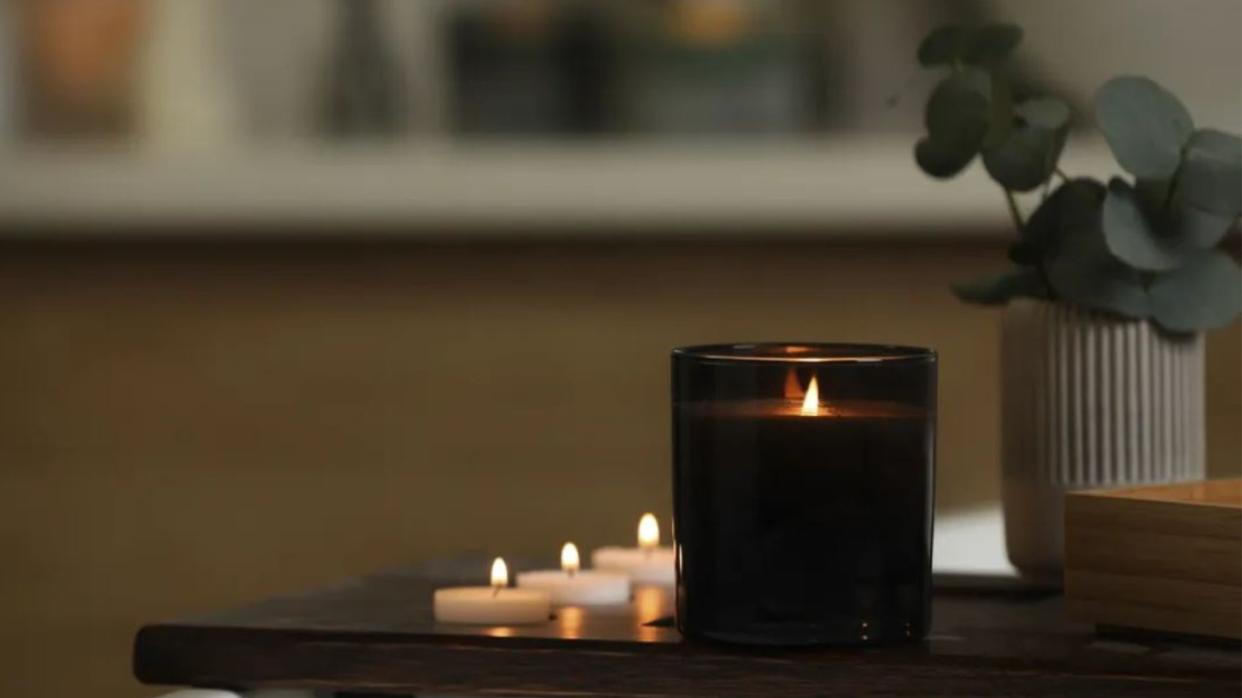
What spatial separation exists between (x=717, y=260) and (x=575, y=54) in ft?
1.02

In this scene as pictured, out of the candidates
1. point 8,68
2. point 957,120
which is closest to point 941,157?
point 957,120

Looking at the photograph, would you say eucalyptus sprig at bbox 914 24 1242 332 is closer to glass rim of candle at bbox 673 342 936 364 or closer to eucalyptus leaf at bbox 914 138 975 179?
eucalyptus leaf at bbox 914 138 975 179

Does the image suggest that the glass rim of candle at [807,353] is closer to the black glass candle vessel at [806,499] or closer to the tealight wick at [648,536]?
the black glass candle vessel at [806,499]

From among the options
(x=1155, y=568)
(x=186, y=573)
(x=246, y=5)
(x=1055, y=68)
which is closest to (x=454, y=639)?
(x=1155, y=568)

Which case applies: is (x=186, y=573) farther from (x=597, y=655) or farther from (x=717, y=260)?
(x=597, y=655)

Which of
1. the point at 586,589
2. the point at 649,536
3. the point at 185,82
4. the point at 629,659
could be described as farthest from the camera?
the point at 185,82

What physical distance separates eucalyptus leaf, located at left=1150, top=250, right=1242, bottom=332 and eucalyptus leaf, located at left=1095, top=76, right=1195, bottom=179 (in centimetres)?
5

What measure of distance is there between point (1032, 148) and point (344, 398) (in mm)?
1377

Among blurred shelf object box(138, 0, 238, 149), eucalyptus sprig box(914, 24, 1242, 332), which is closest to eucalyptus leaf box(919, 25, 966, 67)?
eucalyptus sprig box(914, 24, 1242, 332)

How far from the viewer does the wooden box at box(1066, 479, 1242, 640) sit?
0.62 m

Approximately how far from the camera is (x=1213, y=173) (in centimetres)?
76

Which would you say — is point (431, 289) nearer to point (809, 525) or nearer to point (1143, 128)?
point (1143, 128)

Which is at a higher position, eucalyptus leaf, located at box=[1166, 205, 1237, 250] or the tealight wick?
eucalyptus leaf, located at box=[1166, 205, 1237, 250]

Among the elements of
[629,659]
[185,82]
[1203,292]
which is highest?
[185,82]
